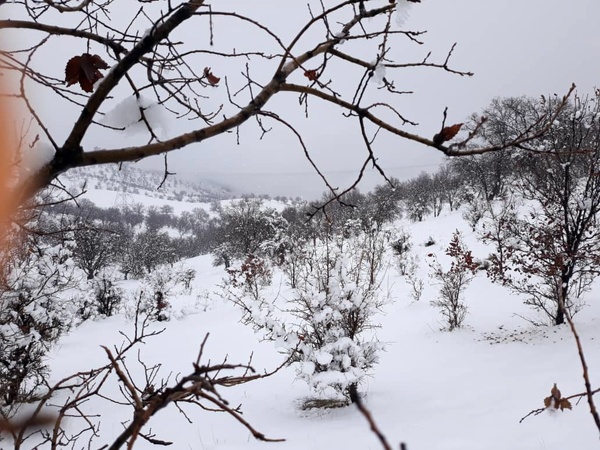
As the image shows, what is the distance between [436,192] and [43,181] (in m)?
46.5

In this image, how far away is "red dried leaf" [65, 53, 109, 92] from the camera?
114 centimetres

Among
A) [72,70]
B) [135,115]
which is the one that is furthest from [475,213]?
[72,70]

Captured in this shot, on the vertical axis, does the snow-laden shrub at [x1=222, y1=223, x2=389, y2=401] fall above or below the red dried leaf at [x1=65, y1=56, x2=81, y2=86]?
below

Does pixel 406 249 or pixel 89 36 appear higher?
pixel 89 36

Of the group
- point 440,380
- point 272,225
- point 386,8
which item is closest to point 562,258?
point 440,380

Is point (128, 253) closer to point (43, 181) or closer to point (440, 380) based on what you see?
point (440, 380)

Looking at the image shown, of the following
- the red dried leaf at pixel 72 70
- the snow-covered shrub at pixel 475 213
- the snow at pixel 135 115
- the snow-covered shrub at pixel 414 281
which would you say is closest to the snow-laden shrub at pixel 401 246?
the snow-covered shrub at pixel 414 281

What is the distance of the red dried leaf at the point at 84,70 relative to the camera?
3.74 ft

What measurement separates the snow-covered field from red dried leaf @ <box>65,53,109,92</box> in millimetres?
2964

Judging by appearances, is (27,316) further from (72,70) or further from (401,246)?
(401,246)

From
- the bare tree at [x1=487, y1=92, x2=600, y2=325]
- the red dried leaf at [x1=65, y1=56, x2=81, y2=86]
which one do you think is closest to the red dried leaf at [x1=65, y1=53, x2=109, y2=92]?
the red dried leaf at [x1=65, y1=56, x2=81, y2=86]

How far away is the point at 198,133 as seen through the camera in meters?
1.10

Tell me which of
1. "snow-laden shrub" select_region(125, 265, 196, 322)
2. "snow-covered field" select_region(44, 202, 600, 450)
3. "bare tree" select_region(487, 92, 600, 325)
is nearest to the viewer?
"snow-covered field" select_region(44, 202, 600, 450)

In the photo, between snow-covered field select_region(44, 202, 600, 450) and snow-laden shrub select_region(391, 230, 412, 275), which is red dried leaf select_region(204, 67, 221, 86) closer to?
snow-covered field select_region(44, 202, 600, 450)
